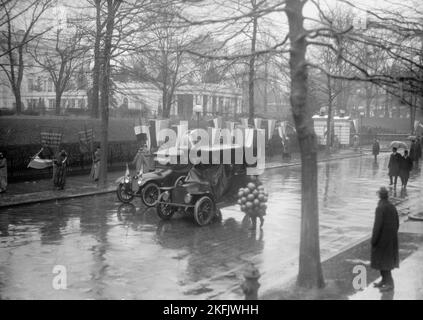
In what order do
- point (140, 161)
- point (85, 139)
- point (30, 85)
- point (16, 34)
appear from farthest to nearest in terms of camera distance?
point (30, 85)
point (16, 34)
point (85, 139)
point (140, 161)

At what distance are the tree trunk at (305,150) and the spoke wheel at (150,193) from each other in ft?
27.7

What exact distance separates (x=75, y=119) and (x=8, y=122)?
516cm

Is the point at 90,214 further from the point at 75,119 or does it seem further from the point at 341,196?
the point at 75,119

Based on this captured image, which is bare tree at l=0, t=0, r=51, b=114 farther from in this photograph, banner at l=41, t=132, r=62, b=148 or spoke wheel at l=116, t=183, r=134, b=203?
spoke wheel at l=116, t=183, r=134, b=203

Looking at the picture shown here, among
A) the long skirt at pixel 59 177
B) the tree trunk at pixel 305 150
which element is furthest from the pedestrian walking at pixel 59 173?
the tree trunk at pixel 305 150

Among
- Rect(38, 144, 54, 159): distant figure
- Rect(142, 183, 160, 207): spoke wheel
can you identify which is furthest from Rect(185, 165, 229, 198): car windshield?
Rect(38, 144, 54, 159): distant figure

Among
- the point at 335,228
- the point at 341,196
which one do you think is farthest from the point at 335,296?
the point at 341,196

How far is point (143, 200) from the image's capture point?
626 inches

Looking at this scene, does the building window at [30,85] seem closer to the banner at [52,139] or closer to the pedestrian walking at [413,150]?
the banner at [52,139]

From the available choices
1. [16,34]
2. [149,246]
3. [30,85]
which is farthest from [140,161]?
[30,85]

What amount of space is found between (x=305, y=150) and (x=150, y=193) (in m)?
8.84

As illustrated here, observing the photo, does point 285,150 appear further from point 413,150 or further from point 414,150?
point 413,150

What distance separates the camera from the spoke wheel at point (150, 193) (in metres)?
16.0

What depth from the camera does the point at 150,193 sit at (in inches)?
634
